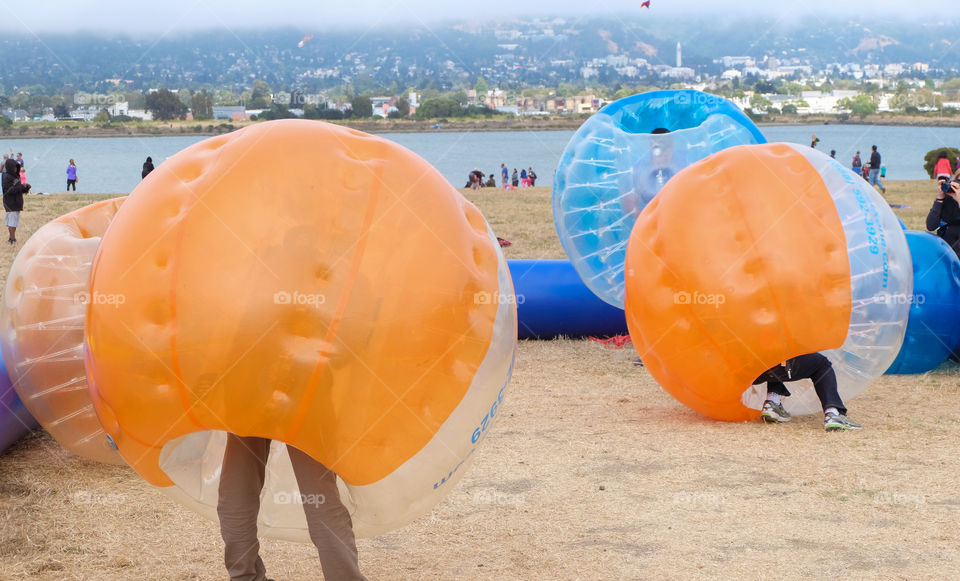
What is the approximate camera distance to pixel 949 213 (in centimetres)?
891

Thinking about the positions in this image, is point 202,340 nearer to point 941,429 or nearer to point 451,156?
point 941,429

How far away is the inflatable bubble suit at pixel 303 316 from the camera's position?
3125 mm

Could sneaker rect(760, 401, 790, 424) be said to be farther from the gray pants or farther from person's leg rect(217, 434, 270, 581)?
person's leg rect(217, 434, 270, 581)

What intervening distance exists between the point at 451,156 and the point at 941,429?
227 feet

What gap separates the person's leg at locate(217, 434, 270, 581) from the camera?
3512 mm

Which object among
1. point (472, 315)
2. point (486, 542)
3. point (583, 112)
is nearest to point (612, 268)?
point (486, 542)

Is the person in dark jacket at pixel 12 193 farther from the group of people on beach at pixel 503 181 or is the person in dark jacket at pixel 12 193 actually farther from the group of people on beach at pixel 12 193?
the group of people on beach at pixel 503 181

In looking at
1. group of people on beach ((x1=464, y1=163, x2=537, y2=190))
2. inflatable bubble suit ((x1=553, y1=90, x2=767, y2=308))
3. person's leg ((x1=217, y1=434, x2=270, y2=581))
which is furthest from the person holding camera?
group of people on beach ((x1=464, y1=163, x2=537, y2=190))

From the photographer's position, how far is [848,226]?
607 cm

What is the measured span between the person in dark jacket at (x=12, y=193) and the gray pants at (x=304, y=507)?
1398 centimetres

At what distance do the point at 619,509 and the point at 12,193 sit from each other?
557 inches

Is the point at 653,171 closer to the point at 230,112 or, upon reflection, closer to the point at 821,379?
the point at 821,379

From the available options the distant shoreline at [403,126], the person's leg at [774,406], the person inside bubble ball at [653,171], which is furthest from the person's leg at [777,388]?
the distant shoreline at [403,126]

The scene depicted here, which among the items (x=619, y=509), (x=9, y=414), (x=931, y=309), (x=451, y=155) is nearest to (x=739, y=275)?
(x=619, y=509)
